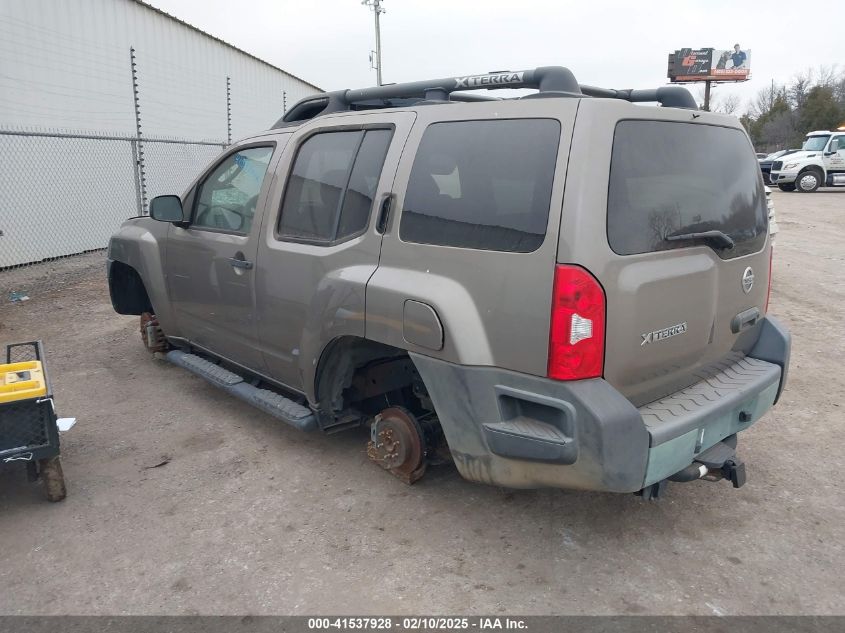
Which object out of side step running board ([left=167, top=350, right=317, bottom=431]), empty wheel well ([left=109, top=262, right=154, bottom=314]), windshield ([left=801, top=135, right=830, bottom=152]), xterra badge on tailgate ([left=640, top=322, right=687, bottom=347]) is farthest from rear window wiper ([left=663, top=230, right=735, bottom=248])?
windshield ([left=801, top=135, right=830, bottom=152])

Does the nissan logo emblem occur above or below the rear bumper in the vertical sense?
above

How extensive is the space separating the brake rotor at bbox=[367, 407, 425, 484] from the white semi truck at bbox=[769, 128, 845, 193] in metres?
24.8

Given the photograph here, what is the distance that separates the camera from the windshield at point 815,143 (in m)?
24.1

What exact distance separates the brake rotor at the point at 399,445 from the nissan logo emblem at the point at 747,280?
1756 millimetres

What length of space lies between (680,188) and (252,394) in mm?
2736

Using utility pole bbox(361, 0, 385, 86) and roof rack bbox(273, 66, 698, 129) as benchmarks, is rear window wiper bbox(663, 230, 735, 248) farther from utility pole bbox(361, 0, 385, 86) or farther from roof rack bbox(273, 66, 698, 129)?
utility pole bbox(361, 0, 385, 86)

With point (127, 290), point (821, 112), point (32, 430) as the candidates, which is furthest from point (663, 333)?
point (821, 112)

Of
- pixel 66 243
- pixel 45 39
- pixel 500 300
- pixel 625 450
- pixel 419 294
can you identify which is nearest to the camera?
pixel 625 450

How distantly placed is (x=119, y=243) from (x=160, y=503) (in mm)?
2745

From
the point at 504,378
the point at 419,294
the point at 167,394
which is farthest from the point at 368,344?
the point at 167,394

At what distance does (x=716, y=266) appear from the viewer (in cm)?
293

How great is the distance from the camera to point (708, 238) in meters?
2.90

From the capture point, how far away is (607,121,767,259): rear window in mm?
2582

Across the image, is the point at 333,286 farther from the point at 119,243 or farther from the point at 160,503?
the point at 119,243
